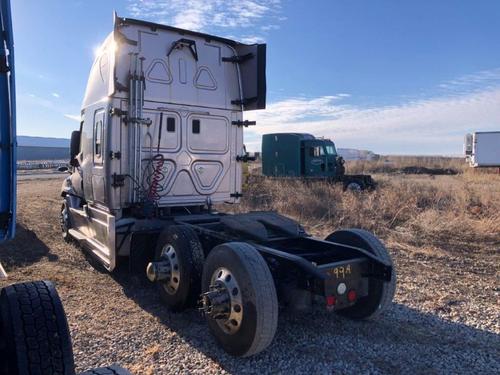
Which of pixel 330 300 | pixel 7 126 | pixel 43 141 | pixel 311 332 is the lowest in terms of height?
pixel 311 332

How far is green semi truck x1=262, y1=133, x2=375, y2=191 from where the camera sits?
21719mm

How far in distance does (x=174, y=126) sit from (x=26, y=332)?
4.24 m

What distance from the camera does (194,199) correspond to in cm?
656

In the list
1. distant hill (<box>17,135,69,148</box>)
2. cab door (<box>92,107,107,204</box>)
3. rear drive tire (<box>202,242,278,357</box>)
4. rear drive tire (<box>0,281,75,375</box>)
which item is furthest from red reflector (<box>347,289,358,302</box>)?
distant hill (<box>17,135,69,148</box>)

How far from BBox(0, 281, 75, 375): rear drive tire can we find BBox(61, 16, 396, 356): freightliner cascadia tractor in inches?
62.9

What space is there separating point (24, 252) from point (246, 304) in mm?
5640

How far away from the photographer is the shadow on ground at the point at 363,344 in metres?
3.75

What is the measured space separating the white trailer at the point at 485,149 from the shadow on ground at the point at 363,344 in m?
36.7

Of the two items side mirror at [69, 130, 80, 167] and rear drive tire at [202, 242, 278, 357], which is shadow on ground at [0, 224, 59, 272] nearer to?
side mirror at [69, 130, 80, 167]

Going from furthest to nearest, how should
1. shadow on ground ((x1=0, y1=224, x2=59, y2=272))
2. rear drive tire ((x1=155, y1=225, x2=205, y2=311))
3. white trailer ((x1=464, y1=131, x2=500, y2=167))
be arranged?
white trailer ((x1=464, y1=131, x2=500, y2=167))
shadow on ground ((x1=0, y1=224, x2=59, y2=272))
rear drive tire ((x1=155, y1=225, x2=205, y2=311))

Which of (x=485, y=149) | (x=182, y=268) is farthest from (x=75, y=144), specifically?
(x=485, y=149)

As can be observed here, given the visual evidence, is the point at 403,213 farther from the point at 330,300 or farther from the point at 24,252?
the point at 24,252

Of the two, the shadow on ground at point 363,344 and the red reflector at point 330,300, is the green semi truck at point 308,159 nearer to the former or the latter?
the shadow on ground at point 363,344

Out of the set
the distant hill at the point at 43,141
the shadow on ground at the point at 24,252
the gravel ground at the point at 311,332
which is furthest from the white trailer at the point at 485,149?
the distant hill at the point at 43,141
